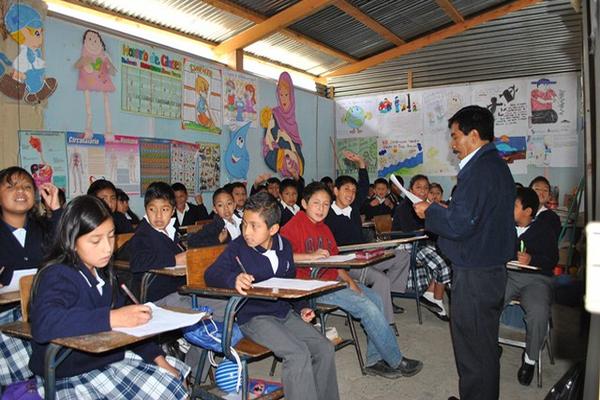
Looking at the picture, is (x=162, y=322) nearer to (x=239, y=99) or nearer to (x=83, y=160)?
(x=83, y=160)

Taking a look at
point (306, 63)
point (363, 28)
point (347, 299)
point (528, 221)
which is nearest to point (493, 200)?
point (347, 299)

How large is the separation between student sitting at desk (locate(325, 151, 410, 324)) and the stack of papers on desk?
2024 mm

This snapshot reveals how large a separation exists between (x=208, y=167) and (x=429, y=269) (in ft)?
10.3

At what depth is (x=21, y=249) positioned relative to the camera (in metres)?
2.54

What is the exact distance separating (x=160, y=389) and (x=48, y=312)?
457mm

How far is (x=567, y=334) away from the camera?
12.4 ft

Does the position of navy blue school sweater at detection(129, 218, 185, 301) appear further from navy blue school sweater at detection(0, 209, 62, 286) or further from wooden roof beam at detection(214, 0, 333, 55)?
wooden roof beam at detection(214, 0, 333, 55)

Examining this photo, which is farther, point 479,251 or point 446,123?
point 446,123

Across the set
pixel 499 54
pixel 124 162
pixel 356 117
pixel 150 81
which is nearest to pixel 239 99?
pixel 150 81

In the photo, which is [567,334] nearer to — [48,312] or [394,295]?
[394,295]

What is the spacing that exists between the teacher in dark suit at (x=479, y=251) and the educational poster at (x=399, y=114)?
621cm

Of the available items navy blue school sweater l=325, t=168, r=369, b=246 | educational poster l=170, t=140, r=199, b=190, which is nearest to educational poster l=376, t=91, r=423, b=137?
educational poster l=170, t=140, r=199, b=190

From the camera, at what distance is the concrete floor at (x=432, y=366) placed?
108 inches

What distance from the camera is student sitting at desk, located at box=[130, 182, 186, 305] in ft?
9.14
